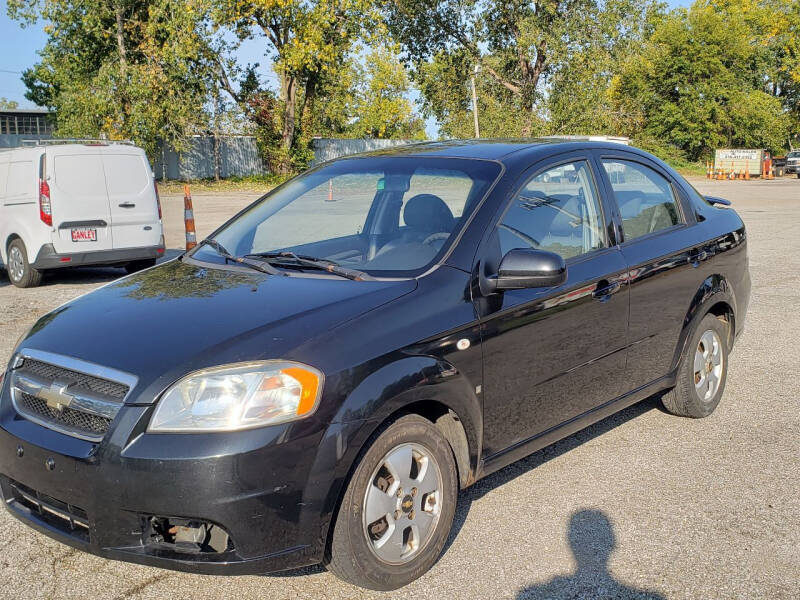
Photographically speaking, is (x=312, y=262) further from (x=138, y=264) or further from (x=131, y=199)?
(x=138, y=264)

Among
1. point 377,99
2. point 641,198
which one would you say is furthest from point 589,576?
point 377,99

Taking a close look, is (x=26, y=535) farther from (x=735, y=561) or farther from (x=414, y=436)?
(x=735, y=561)

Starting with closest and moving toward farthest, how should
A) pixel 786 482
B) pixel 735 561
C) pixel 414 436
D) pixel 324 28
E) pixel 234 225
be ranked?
1. pixel 414 436
2. pixel 735 561
3. pixel 786 482
4. pixel 234 225
5. pixel 324 28

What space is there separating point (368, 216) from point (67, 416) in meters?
1.99

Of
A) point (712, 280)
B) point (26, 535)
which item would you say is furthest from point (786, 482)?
point (26, 535)

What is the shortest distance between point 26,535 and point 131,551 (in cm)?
113

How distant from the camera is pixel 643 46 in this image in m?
42.7

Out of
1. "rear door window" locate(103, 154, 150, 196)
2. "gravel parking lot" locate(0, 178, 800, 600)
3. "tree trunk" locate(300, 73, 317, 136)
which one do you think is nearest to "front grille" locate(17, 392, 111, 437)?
"gravel parking lot" locate(0, 178, 800, 600)

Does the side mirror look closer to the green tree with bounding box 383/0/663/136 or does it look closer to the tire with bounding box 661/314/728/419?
the tire with bounding box 661/314/728/419

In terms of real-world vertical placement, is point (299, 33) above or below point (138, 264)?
above

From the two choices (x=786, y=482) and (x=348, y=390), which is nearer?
(x=348, y=390)

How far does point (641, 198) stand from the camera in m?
4.69

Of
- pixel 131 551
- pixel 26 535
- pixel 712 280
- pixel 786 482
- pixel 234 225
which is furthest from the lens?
pixel 712 280

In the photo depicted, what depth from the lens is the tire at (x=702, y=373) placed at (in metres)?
4.88
